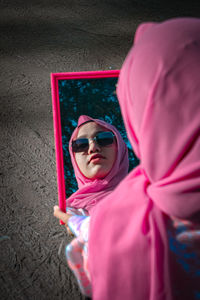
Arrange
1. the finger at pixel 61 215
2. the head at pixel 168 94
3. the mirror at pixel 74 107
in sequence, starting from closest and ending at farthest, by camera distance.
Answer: the head at pixel 168 94, the finger at pixel 61 215, the mirror at pixel 74 107

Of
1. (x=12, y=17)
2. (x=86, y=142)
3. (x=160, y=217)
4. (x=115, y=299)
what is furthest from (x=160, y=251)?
(x=12, y=17)

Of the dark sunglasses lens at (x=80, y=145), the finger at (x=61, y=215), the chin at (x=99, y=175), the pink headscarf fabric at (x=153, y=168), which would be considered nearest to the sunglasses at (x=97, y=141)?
the dark sunglasses lens at (x=80, y=145)

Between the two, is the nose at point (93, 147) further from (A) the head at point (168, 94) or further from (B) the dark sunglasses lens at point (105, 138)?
(A) the head at point (168, 94)

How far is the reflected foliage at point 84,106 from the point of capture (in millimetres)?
1380

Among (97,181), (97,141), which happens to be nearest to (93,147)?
(97,141)

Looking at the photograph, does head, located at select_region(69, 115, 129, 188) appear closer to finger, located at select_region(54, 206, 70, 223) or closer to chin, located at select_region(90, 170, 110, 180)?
chin, located at select_region(90, 170, 110, 180)

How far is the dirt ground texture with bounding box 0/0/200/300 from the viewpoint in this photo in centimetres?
139

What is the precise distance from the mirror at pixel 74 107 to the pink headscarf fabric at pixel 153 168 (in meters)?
0.58

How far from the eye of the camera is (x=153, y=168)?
711 millimetres

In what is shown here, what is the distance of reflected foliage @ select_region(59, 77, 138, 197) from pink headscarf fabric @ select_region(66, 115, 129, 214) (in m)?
0.03

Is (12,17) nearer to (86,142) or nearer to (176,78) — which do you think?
(86,142)

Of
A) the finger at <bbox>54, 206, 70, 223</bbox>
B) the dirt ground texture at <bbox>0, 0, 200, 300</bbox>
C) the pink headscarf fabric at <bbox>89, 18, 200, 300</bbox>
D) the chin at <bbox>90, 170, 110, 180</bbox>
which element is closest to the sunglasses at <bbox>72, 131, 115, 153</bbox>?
the chin at <bbox>90, 170, 110, 180</bbox>

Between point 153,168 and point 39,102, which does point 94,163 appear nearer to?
point 153,168

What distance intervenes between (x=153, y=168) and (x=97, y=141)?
61cm
